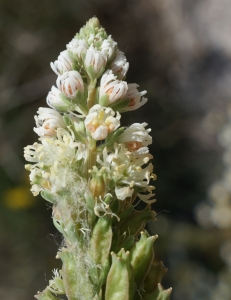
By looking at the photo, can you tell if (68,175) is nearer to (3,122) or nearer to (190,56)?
(3,122)

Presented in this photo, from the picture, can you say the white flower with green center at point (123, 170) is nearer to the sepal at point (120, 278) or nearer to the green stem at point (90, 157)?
the green stem at point (90, 157)

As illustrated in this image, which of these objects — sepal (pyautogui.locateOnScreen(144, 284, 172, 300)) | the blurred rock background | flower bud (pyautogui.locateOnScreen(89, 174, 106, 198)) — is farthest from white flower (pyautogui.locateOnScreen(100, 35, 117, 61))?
the blurred rock background

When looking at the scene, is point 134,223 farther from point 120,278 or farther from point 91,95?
point 91,95

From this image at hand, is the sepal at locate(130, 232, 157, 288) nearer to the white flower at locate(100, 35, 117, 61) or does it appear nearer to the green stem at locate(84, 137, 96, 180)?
the green stem at locate(84, 137, 96, 180)

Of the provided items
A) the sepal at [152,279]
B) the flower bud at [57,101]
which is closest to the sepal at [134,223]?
the sepal at [152,279]

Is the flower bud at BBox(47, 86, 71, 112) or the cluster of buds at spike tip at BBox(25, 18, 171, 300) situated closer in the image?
the cluster of buds at spike tip at BBox(25, 18, 171, 300)

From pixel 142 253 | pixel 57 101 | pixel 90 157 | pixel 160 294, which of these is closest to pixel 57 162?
pixel 90 157
